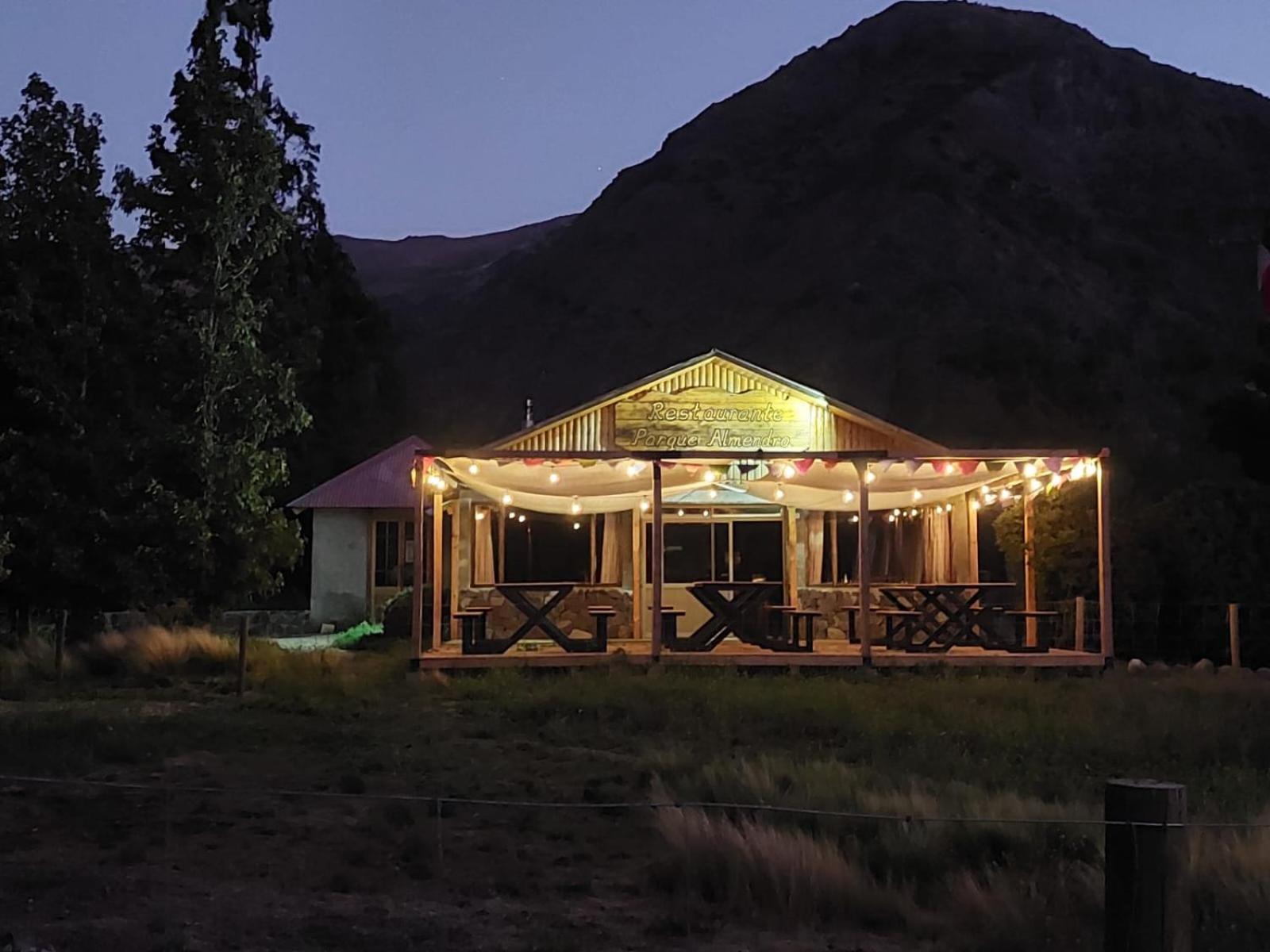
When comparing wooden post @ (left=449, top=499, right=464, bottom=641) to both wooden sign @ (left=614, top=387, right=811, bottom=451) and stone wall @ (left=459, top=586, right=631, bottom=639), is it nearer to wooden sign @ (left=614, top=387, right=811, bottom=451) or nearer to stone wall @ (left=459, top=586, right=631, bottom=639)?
stone wall @ (left=459, top=586, right=631, bottom=639)

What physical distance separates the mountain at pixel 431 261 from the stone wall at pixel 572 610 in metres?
60.2

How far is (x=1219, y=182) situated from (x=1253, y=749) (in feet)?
206

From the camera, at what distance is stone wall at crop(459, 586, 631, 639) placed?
16562 millimetres

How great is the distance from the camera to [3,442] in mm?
11664

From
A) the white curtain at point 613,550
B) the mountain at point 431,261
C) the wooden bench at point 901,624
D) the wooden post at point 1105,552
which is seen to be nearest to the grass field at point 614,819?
the wooden post at point 1105,552

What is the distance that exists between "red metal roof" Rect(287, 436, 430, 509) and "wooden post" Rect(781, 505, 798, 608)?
784 cm

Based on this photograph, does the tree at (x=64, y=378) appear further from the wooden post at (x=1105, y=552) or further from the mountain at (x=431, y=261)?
the mountain at (x=431, y=261)

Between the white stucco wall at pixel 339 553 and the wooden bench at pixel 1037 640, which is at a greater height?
the white stucco wall at pixel 339 553

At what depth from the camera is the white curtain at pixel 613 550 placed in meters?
17.0

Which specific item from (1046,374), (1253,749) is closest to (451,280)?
(1046,374)

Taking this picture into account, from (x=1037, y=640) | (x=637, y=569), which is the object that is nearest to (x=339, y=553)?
(x=637, y=569)

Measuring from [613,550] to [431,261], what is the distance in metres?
82.5

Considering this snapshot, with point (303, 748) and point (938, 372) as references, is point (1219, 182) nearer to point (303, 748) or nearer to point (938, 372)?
point (938, 372)

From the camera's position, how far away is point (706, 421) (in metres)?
15.2
